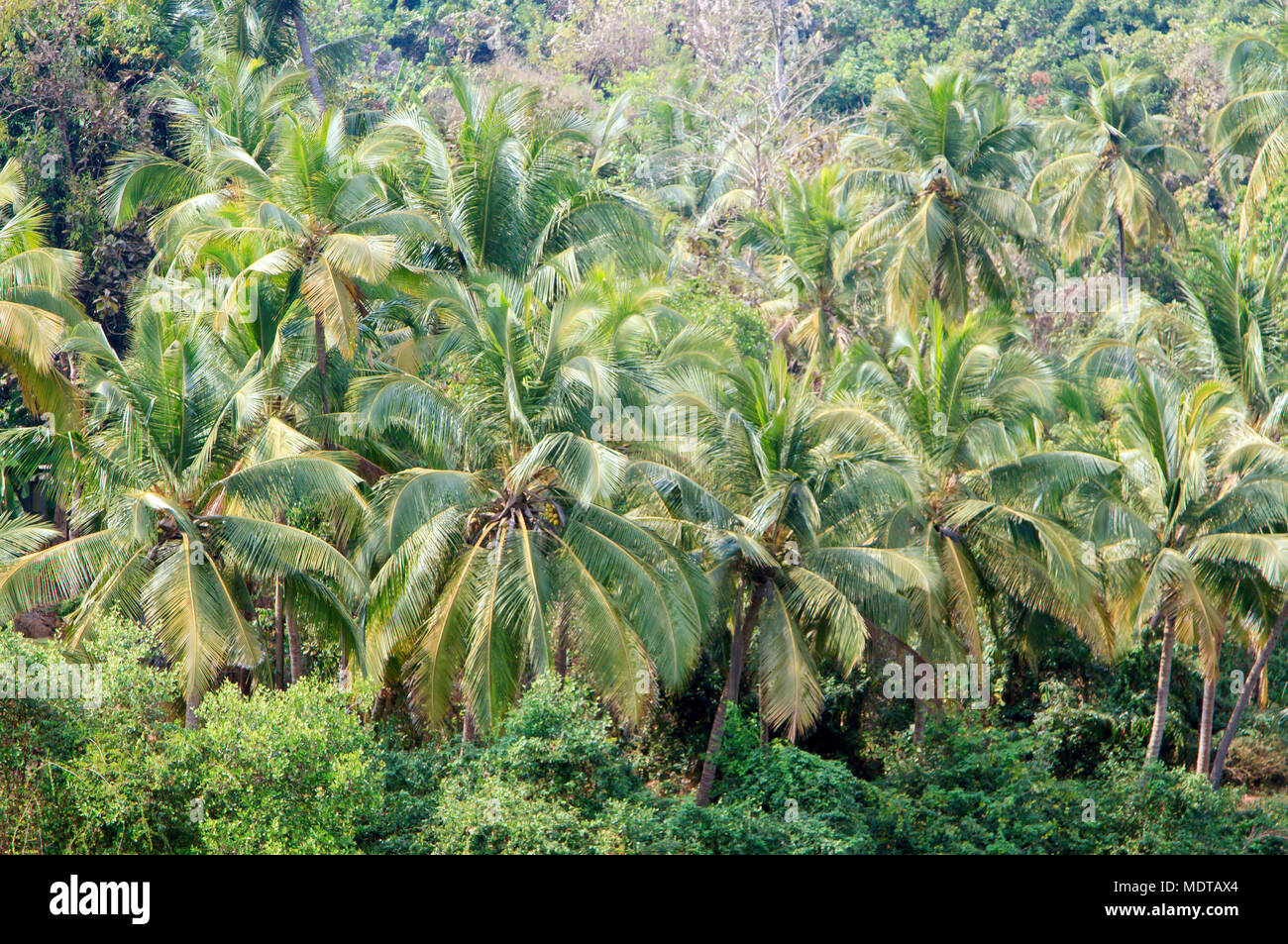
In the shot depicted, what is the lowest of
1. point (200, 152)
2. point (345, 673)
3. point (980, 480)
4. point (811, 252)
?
point (345, 673)

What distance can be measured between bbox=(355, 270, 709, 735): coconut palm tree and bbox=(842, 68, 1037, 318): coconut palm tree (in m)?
11.5

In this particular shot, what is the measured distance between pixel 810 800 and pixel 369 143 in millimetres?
12611

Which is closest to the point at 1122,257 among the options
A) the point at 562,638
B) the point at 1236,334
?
the point at 1236,334

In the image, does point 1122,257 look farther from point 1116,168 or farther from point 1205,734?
point 1205,734

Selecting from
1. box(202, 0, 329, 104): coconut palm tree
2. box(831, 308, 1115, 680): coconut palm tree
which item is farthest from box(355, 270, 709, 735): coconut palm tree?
box(202, 0, 329, 104): coconut palm tree

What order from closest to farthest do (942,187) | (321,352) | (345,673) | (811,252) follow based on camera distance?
(345,673), (321,352), (942,187), (811,252)

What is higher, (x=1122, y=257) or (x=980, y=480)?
(x=1122, y=257)

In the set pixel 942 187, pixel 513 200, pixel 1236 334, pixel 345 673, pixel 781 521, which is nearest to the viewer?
pixel 781 521

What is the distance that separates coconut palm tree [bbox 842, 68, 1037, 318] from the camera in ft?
90.7

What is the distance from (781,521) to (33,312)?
34.5ft

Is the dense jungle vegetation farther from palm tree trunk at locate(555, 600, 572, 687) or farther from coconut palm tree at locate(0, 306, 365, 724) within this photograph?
palm tree trunk at locate(555, 600, 572, 687)

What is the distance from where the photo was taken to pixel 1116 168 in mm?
32625

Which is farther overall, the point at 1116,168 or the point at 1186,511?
the point at 1116,168

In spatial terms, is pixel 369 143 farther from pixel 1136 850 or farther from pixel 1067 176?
pixel 1067 176
